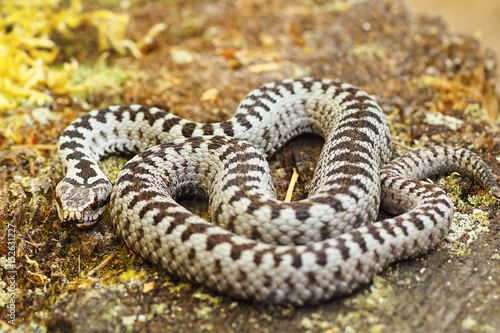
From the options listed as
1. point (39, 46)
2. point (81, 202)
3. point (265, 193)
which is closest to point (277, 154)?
point (265, 193)

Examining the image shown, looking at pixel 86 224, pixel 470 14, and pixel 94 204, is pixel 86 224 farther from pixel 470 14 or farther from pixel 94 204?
pixel 470 14

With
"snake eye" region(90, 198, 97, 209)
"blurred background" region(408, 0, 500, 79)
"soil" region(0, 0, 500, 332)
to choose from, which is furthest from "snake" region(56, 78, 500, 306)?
"blurred background" region(408, 0, 500, 79)

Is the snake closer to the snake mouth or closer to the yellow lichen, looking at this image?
the snake mouth

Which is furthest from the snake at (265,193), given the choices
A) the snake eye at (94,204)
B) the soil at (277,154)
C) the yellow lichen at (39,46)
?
the yellow lichen at (39,46)

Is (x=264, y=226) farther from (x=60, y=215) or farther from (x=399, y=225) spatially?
(x=60, y=215)

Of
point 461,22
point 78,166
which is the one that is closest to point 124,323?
point 78,166
